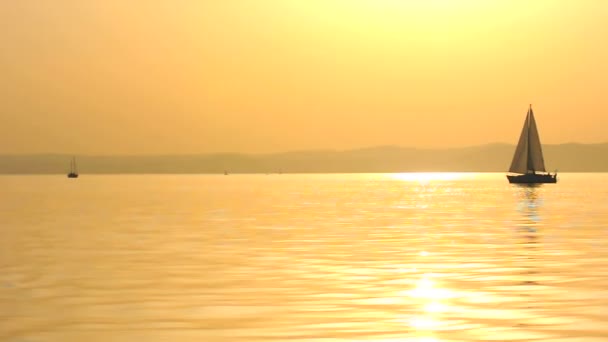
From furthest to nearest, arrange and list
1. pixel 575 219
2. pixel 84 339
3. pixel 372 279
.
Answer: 1. pixel 575 219
2. pixel 372 279
3. pixel 84 339

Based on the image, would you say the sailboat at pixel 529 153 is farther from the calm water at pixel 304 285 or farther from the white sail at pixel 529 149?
the calm water at pixel 304 285

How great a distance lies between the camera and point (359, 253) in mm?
39344

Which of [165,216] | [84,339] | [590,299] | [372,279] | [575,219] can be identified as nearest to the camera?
[84,339]

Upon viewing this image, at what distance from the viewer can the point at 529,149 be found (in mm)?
159500

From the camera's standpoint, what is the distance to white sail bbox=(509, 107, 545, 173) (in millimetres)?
158250

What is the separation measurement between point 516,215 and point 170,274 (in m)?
47.9

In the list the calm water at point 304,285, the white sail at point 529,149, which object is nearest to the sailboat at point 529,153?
the white sail at point 529,149

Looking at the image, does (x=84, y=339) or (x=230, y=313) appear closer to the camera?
(x=84, y=339)

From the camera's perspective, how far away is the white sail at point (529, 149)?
158 meters

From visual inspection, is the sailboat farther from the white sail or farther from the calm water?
the calm water

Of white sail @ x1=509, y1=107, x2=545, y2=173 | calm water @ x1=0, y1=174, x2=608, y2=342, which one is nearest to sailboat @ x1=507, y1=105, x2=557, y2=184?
white sail @ x1=509, y1=107, x2=545, y2=173

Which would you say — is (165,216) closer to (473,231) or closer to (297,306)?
(473,231)

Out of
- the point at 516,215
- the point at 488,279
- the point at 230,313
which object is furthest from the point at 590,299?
the point at 516,215

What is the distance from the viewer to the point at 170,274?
3206 cm
